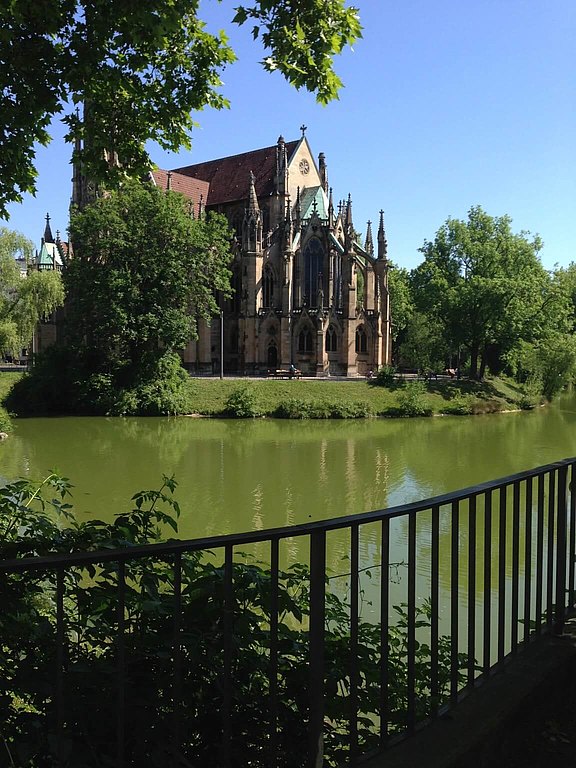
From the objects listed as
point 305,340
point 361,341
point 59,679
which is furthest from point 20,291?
point 59,679

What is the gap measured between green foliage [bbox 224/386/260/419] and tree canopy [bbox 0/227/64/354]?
11961 mm

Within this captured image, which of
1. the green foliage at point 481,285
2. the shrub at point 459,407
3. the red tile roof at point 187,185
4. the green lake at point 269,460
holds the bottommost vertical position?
the green lake at point 269,460

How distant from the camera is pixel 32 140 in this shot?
6383 mm

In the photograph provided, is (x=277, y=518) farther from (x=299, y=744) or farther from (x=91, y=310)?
(x=91, y=310)

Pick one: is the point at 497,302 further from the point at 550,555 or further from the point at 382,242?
the point at 550,555

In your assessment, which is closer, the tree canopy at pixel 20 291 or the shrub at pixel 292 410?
the tree canopy at pixel 20 291

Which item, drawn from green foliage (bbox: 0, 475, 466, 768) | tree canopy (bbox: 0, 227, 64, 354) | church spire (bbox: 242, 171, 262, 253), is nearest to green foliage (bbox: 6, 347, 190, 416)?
tree canopy (bbox: 0, 227, 64, 354)

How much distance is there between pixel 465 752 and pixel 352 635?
2.17 ft

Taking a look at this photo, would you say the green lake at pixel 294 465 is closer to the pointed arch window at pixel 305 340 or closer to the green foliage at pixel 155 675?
the green foliage at pixel 155 675

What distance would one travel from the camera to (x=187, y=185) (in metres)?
65.9

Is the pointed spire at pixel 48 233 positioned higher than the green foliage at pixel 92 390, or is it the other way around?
the pointed spire at pixel 48 233

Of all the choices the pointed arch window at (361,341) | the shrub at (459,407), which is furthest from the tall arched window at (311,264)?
the shrub at (459,407)

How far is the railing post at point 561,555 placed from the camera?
3.99m

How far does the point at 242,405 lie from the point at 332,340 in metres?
19.3
